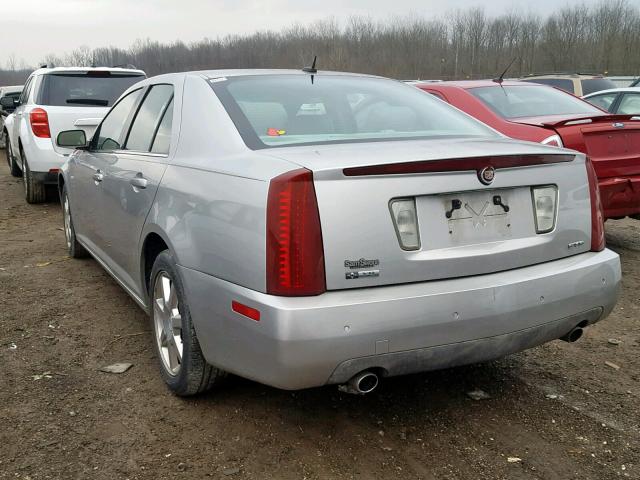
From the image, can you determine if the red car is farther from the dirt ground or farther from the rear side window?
the rear side window

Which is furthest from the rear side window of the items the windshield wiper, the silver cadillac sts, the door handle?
the door handle

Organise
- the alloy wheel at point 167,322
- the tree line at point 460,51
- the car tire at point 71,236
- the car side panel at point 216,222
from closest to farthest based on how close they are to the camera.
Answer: the car side panel at point 216,222 → the alloy wheel at point 167,322 → the car tire at point 71,236 → the tree line at point 460,51

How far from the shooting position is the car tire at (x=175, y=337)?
2914 mm

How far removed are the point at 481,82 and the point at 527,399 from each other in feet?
14.5

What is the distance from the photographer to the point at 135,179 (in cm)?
351

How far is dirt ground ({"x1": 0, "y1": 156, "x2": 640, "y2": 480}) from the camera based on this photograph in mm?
2604

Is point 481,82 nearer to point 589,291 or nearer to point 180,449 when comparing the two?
point 589,291

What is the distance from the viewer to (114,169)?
398 cm

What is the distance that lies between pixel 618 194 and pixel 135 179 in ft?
12.6

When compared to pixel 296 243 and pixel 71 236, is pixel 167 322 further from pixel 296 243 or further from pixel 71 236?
pixel 71 236

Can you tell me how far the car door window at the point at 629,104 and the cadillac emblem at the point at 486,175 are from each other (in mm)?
7692

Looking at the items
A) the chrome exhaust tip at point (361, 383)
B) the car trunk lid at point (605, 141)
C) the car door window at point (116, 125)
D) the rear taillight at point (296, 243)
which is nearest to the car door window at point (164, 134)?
the car door window at point (116, 125)

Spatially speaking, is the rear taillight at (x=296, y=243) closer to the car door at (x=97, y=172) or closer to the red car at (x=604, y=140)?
the car door at (x=97, y=172)

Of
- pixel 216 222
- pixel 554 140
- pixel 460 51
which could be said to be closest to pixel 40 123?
pixel 554 140
